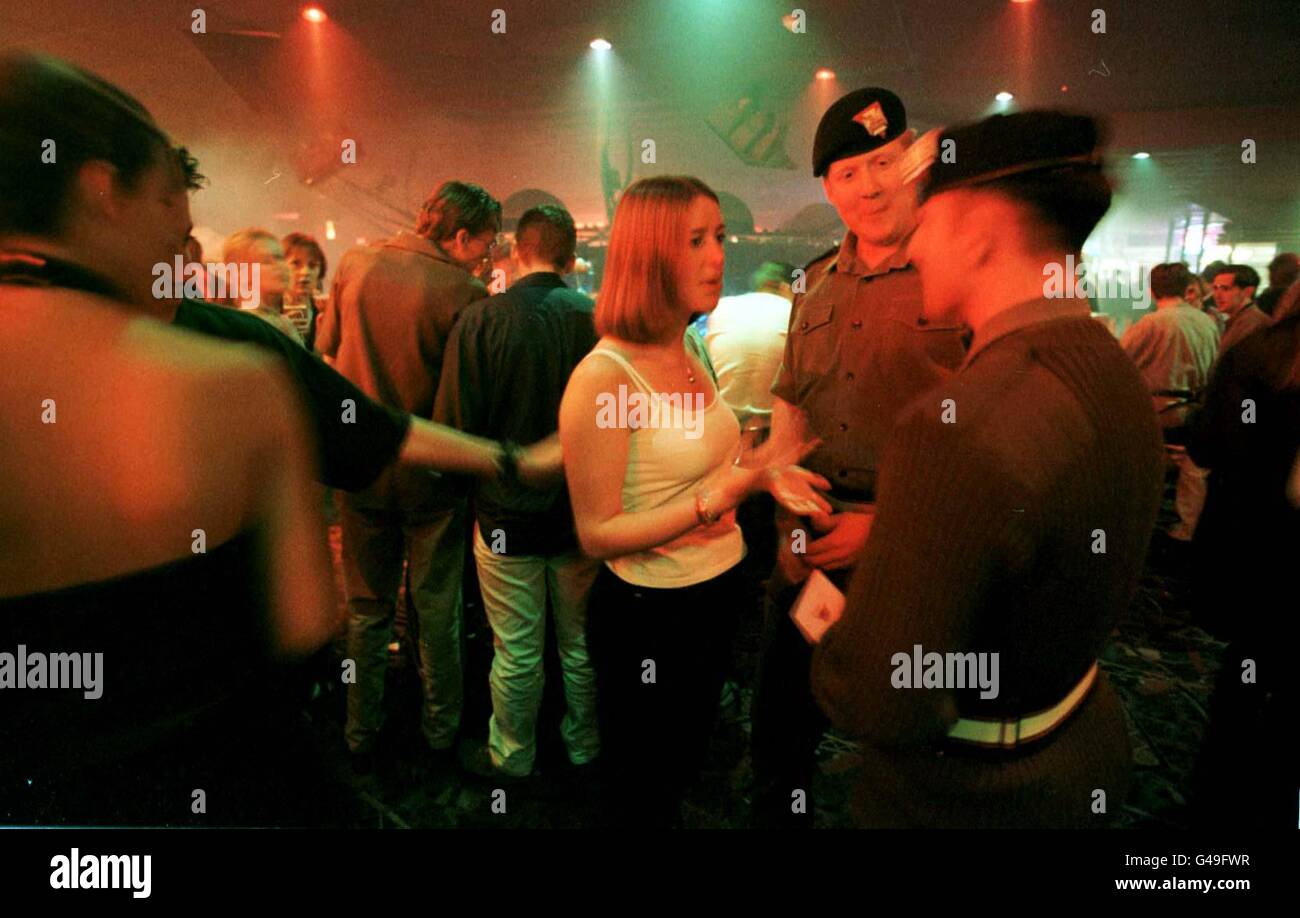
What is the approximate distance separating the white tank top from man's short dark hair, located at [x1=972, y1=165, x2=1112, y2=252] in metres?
0.85

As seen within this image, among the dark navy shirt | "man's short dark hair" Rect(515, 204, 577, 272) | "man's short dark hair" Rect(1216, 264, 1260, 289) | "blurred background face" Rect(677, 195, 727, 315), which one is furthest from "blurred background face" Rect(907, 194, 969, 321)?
"man's short dark hair" Rect(1216, 264, 1260, 289)

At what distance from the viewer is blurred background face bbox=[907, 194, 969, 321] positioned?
1.09 m

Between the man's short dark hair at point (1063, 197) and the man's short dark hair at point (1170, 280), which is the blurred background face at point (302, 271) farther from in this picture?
the man's short dark hair at point (1170, 280)

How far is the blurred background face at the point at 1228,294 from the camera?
614 cm

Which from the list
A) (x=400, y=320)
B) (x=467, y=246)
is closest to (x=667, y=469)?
(x=400, y=320)

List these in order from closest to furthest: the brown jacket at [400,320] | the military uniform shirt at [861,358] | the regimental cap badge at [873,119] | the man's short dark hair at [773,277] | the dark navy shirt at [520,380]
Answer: the military uniform shirt at [861,358] < the regimental cap badge at [873,119] < the dark navy shirt at [520,380] < the brown jacket at [400,320] < the man's short dark hair at [773,277]

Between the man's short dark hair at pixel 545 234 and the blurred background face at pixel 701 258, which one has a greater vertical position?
the man's short dark hair at pixel 545 234

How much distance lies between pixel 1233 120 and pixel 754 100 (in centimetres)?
652

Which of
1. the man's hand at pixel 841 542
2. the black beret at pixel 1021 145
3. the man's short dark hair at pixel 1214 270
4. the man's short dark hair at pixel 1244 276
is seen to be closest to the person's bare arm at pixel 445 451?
the man's hand at pixel 841 542

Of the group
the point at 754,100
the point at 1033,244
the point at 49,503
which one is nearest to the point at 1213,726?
the point at 1033,244

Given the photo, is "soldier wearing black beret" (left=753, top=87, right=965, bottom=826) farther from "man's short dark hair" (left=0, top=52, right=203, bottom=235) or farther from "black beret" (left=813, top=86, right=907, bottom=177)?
"man's short dark hair" (left=0, top=52, right=203, bottom=235)

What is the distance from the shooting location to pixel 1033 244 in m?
1.03

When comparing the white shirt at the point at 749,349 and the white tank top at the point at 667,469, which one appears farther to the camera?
the white shirt at the point at 749,349

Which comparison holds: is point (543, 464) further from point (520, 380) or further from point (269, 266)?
point (269, 266)
